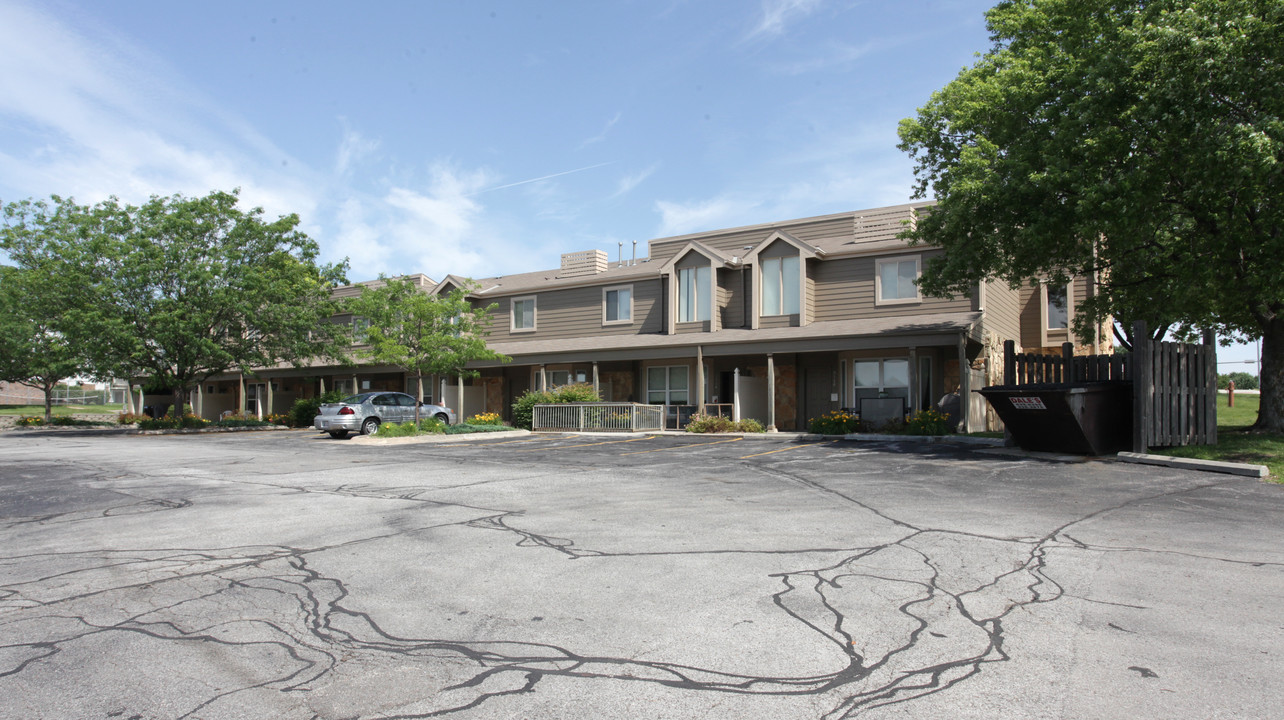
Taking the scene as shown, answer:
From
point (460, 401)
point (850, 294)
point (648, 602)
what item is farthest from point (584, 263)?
point (648, 602)

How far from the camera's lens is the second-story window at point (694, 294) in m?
27.0

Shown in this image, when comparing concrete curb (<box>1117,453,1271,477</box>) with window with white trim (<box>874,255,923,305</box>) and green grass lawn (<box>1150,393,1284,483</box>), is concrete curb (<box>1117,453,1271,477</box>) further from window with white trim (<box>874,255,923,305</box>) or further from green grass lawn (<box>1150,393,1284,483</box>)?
window with white trim (<box>874,255,923,305</box>)

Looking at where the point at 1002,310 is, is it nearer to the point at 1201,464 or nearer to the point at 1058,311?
the point at 1058,311

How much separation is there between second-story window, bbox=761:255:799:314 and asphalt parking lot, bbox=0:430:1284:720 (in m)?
14.6

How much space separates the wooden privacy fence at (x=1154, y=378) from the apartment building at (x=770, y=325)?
15.1 feet

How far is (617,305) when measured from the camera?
2970 centimetres

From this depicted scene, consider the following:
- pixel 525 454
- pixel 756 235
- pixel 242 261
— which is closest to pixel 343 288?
pixel 242 261

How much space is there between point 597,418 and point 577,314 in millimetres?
6268

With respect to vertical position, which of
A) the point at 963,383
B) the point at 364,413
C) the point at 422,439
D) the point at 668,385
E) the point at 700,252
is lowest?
the point at 422,439

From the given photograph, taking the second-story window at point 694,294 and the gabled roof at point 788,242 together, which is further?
the second-story window at point 694,294

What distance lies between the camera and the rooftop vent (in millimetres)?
31734

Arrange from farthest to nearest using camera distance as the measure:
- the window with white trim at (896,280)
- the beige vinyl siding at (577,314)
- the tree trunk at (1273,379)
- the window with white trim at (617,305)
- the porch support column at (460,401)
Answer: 1. the porch support column at (460,401)
2. the window with white trim at (617,305)
3. the beige vinyl siding at (577,314)
4. the window with white trim at (896,280)
5. the tree trunk at (1273,379)

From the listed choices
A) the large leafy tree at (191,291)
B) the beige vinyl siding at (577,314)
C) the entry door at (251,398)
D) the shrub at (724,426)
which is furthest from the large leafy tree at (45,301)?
the shrub at (724,426)

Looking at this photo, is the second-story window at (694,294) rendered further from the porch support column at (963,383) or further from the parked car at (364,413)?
the parked car at (364,413)
